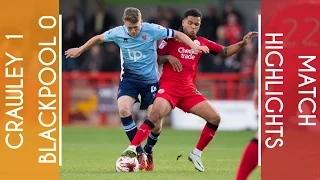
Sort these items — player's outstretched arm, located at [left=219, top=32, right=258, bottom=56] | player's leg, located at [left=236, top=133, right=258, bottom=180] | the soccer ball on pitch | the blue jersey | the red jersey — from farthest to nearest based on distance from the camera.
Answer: the red jersey → player's outstretched arm, located at [left=219, top=32, right=258, bottom=56] → the blue jersey → the soccer ball on pitch → player's leg, located at [left=236, top=133, right=258, bottom=180]

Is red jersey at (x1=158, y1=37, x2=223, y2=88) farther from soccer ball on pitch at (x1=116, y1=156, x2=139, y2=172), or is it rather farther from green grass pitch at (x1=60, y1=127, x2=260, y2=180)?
soccer ball on pitch at (x1=116, y1=156, x2=139, y2=172)

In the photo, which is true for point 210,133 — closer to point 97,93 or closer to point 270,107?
point 270,107

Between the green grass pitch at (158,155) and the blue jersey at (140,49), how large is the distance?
1.31 m

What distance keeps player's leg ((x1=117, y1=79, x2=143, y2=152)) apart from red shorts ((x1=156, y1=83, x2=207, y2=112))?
0.36 meters

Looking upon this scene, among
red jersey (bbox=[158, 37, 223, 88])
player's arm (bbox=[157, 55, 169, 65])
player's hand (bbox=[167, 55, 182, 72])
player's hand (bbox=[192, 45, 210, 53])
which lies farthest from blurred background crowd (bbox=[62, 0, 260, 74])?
player's hand (bbox=[192, 45, 210, 53])

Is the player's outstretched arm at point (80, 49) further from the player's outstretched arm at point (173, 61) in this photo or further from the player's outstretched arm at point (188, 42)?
the player's outstretched arm at point (188, 42)

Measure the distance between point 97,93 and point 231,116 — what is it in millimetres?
3645

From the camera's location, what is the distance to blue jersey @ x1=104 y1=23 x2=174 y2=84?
46.1 feet

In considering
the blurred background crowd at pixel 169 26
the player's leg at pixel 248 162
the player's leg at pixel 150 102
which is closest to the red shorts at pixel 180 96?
the player's leg at pixel 150 102

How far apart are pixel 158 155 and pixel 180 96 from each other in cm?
315

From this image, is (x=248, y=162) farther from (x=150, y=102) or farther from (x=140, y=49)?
(x=150, y=102)

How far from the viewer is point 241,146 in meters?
20.1

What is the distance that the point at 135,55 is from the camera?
1422 centimetres

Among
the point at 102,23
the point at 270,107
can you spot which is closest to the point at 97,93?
the point at 102,23
